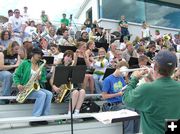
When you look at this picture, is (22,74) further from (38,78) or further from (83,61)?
(83,61)

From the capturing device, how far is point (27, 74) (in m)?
6.66

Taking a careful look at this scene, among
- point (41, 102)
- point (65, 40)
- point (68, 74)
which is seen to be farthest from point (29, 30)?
point (68, 74)

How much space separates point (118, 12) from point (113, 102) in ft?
40.2

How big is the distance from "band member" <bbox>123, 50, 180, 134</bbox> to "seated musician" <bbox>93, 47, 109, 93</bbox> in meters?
5.23

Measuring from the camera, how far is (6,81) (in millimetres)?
6914

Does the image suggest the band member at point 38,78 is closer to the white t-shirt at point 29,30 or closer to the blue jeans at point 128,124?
the blue jeans at point 128,124

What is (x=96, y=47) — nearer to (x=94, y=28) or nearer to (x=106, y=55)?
(x=106, y=55)

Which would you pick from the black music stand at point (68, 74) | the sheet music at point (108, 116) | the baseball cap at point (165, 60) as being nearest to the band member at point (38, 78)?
the black music stand at point (68, 74)

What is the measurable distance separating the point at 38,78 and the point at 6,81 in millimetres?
675

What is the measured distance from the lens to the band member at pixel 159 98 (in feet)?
9.11

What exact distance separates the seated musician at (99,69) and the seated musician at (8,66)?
1889 mm

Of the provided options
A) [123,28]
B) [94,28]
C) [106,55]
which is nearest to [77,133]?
[106,55]

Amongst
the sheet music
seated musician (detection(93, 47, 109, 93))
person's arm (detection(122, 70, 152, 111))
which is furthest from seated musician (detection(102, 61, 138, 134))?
person's arm (detection(122, 70, 152, 111))

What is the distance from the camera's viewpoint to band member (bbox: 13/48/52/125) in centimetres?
637
